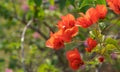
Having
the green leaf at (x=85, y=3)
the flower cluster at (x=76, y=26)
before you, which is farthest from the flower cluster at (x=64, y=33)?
the green leaf at (x=85, y=3)

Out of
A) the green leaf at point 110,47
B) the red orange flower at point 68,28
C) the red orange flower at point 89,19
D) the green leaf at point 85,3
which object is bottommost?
the green leaf at point 110,47

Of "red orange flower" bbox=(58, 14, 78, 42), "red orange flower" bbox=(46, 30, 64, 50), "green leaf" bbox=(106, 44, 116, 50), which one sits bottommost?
"green leaf" bbox=(106, 44, 116, 50)

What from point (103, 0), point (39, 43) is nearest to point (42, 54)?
point (39, 43)

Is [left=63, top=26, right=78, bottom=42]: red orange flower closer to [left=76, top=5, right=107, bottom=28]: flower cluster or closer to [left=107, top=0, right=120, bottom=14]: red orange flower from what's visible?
[left=76, top=5, right=107, bottom=28]: flower cluster

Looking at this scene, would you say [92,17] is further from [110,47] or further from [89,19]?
[110,47]

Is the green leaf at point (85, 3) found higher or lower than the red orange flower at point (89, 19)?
higher

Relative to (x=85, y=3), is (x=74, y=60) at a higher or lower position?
lower

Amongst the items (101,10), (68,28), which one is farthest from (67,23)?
(101,10)

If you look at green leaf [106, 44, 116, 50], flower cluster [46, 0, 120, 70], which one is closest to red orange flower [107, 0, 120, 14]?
flower cluster [46, 0, 120, 70]

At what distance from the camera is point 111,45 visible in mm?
1427

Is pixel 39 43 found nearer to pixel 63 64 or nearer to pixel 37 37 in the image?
pixel 37 37

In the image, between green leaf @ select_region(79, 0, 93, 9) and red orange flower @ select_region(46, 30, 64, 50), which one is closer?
red orange flower @ select_region(46, 30, 64, 50)

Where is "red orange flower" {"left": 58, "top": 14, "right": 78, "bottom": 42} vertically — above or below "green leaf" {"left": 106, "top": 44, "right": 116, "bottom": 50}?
above

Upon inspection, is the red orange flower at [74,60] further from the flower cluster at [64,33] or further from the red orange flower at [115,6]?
the red orange flower at [115,6]
